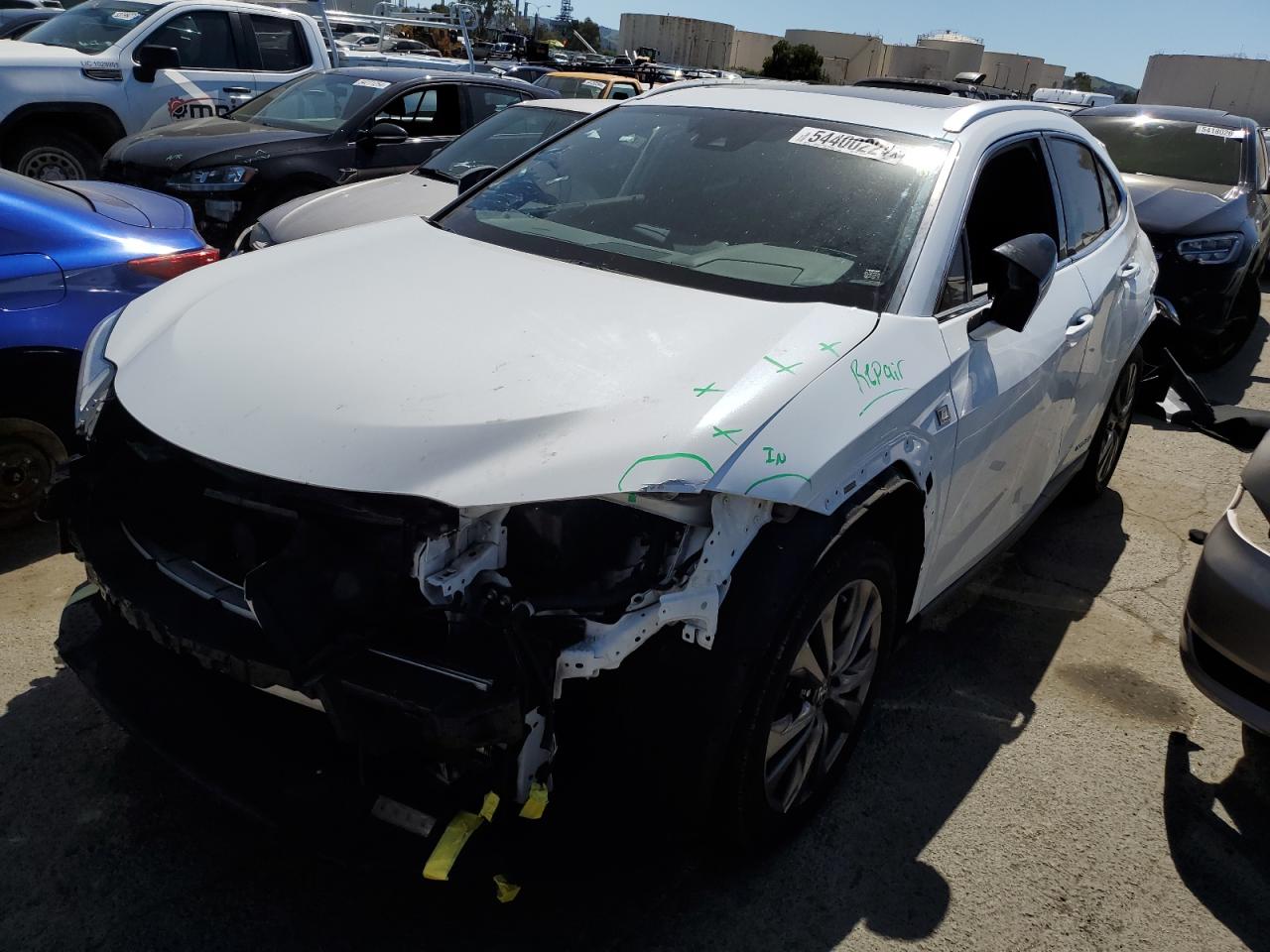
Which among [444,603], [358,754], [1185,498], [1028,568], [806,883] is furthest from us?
[1185,498]

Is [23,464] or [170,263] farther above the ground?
[170,263]

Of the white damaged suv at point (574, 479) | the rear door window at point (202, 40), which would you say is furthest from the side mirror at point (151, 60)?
the white damaged suv at point (574, 479)

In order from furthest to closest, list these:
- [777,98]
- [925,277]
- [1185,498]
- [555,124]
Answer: [555,124]
[1185,498]
[777,98]
[925,277]

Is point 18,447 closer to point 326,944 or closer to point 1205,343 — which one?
point 326,944

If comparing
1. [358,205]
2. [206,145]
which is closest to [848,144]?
[358,205]

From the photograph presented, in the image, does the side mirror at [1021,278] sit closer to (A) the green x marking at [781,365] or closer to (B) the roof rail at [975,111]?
(B) the roof rail at [975,111]

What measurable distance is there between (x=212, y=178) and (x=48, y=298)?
3746 millimetres

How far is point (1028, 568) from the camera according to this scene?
4.39 metres

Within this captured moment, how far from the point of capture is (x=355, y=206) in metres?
6.17

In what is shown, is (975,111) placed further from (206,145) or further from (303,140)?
(206,145)

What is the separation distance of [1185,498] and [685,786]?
4.14m

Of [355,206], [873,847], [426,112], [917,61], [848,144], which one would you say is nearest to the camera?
[873,847]

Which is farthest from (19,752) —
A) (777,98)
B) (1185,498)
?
(1185,498)

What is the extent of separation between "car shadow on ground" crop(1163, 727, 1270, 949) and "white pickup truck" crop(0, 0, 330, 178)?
906 centimetres
